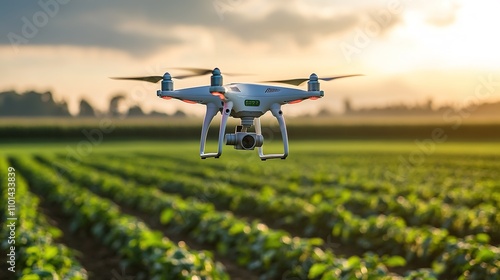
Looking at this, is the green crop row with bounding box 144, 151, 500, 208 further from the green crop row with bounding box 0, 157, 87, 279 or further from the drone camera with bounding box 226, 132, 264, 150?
the drone camera with bounding box 226, 132, 264, 150

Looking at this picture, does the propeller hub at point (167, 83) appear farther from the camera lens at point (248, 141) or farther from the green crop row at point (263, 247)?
the green crop row at point (263, 247)

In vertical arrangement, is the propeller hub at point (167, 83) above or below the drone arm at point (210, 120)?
above

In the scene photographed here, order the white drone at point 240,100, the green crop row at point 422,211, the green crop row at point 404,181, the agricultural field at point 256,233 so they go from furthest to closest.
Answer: the green crop row at point 404,181 → the green crop row at point 422,211 → the agricultural field at point 256,233 → the white drone at point 240,100

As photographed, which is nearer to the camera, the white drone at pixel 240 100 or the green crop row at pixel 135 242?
the white drone at pixel 240 100

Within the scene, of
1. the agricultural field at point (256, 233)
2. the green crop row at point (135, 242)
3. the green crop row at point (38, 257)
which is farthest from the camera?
the agricultural field at point (256, 233)

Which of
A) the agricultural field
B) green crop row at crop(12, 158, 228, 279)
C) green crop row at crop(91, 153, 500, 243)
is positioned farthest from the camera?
green crop row at crop(91, 153, 500, 243)

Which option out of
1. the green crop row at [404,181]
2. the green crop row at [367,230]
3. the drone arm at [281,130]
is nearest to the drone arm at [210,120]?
the drone arm at [281,130]

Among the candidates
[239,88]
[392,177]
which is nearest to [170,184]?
[392,177]

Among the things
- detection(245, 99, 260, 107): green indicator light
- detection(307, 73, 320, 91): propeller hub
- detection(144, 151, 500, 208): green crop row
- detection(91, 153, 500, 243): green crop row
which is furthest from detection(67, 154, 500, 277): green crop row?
detection(245, 99, 260, 107): green indicator light
